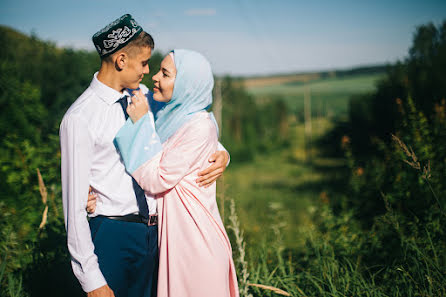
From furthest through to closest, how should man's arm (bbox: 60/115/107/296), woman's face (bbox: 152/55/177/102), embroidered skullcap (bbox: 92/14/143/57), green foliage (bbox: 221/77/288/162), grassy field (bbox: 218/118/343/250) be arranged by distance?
green foliage (bbox: 221/77/288/162) → grassy field (bbox: 218/118/343/250) → woman's face (bbox: 152/55/177/102) → embroidered skullcap (bbox: 92/14/143/57) → man's arm (bbox: 60/115/107/296)

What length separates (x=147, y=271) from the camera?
6.72ft

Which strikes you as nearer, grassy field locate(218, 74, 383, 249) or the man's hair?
the man's hair

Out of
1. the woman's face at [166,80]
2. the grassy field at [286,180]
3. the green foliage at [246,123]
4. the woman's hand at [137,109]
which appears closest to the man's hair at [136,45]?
the woman's face at [166,80]

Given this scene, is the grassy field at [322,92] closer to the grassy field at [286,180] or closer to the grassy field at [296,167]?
A: the grassy field at [296,167]

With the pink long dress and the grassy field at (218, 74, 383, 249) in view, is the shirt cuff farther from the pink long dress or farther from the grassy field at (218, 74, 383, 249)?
the grassy field at (218, 74, 383, 249)

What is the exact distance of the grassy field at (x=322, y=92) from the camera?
94.0 feet

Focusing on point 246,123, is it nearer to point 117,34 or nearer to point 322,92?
point 322,92

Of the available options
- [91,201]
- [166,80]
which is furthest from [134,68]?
[91,201]

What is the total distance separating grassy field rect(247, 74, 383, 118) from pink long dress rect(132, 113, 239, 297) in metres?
25.0

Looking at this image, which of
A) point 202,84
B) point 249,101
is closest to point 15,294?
point 202,84

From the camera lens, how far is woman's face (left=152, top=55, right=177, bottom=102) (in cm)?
201

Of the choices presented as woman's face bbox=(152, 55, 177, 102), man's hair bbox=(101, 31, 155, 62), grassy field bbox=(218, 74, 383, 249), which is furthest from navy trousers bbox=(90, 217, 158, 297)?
grassy field bbox=(218, 74, 383, 249)

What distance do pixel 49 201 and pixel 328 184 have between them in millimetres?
20068

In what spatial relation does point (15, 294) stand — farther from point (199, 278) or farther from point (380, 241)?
point (380, 241)
